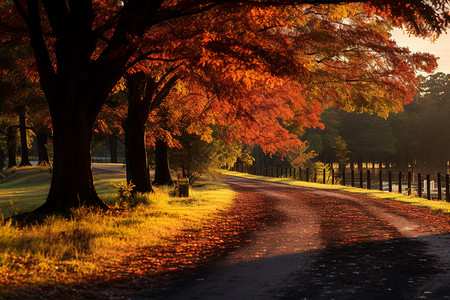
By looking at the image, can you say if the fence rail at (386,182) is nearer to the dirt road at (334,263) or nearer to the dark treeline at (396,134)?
the dirt road at (334,263)

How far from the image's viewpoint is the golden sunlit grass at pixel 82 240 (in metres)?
7.86

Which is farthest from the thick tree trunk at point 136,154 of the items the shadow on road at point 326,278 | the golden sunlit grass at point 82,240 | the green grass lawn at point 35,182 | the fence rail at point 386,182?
the fence rail at point 386,182

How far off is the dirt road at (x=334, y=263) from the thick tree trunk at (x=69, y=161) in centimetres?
503

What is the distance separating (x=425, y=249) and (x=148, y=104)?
1364 cm

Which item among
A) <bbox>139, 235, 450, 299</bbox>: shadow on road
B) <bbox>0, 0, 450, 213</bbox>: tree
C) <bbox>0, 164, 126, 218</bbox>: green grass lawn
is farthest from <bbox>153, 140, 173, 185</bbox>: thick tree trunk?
<bbox>139, 235, 450, 299</bbox>: shadow on road

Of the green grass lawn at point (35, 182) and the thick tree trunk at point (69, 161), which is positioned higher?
the thick tree trunk at point (69, 161)

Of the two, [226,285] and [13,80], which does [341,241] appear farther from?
[13,80]

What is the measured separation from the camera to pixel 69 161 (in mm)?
13758

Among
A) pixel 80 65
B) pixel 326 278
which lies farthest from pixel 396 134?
pixel 326 278

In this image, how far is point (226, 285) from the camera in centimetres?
710

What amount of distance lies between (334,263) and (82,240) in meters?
4.84

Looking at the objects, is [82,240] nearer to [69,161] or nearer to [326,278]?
[69,161]

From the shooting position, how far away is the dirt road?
6695 millimetres

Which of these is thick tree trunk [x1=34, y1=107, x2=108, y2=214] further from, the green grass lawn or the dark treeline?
the dark treeline
